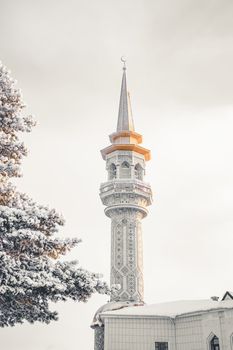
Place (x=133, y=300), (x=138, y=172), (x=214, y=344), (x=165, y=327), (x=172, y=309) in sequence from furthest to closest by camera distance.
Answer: (x=138, y=172), (x=133, y=300), (x=172, y=309), (x=165, y=327), (x=214, y=344)

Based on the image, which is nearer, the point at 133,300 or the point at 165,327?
the point at 165,327

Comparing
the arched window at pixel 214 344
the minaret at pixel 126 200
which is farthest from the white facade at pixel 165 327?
the minaret at pixel 126 200

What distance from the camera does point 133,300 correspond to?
44938mm

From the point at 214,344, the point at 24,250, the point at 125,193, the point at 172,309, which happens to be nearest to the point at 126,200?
the point at 125,193

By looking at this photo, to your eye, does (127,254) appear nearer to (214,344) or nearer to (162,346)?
(162,346)

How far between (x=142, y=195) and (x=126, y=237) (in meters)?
5.44

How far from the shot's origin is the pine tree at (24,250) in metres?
10.6

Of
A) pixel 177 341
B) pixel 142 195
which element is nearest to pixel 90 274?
pixel 177 341

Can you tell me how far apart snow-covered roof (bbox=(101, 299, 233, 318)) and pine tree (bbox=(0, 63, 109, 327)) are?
1947 cm

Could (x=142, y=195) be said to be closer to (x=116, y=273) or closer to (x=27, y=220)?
(x=116, y=273)

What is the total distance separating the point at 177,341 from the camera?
102ft

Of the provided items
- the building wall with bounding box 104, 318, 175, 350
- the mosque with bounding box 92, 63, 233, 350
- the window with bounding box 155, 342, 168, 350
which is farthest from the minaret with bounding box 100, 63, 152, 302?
the window with bounding box 155, 342, 168, 350

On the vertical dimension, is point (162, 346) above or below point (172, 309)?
below

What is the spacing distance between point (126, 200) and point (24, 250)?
3816 cm
